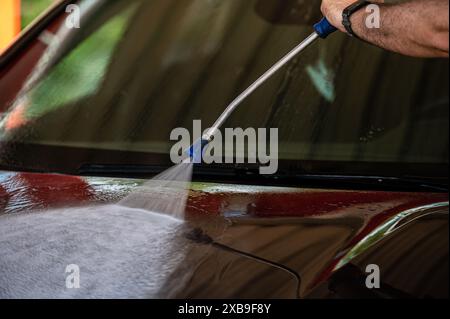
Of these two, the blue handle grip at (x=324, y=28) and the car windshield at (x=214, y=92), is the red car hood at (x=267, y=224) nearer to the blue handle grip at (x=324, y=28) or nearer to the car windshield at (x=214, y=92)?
the car windshield at (x=214, y=92)

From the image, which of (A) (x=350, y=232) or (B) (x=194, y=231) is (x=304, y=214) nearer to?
(A) (x=350, y=232)

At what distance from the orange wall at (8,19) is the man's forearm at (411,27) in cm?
391

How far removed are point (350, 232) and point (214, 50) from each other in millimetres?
1041

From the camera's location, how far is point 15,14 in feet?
16.0

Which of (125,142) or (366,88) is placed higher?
(366,88)

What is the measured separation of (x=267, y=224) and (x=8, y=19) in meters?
4.04

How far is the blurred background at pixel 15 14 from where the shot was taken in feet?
15.8

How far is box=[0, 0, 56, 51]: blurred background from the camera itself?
4.81 meters

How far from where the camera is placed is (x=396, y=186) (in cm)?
166

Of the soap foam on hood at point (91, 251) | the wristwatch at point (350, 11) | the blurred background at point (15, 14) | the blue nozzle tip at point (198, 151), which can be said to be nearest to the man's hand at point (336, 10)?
the wristwatch at point (350, 11)

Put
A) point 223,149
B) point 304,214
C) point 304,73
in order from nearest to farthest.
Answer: point 304,214
point 223,149
point 304,73

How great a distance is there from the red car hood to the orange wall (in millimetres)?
3240

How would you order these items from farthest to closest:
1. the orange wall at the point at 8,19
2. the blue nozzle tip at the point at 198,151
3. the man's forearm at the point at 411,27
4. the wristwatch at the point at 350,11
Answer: the orange wall at the point at 8,19, the blue nozzle tip at the point at 198,151, the wristwatch at the point at 350,11, the man's forearm at the point at 411,27
